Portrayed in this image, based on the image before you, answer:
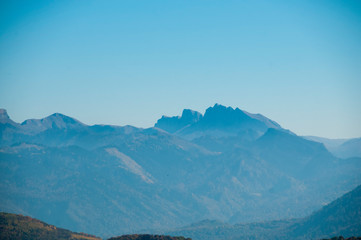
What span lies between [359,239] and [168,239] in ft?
246

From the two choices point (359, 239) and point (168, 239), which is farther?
point (168, 239)

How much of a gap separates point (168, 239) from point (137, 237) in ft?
50.1

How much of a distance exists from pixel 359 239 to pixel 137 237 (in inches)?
3551

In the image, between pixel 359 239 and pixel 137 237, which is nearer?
pixel 359 239

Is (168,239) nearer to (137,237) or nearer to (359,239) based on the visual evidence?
(137,237)

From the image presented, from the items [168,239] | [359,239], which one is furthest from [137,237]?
[359,239]

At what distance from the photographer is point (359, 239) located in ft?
512

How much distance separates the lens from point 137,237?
625 feet

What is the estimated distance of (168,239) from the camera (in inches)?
7239
